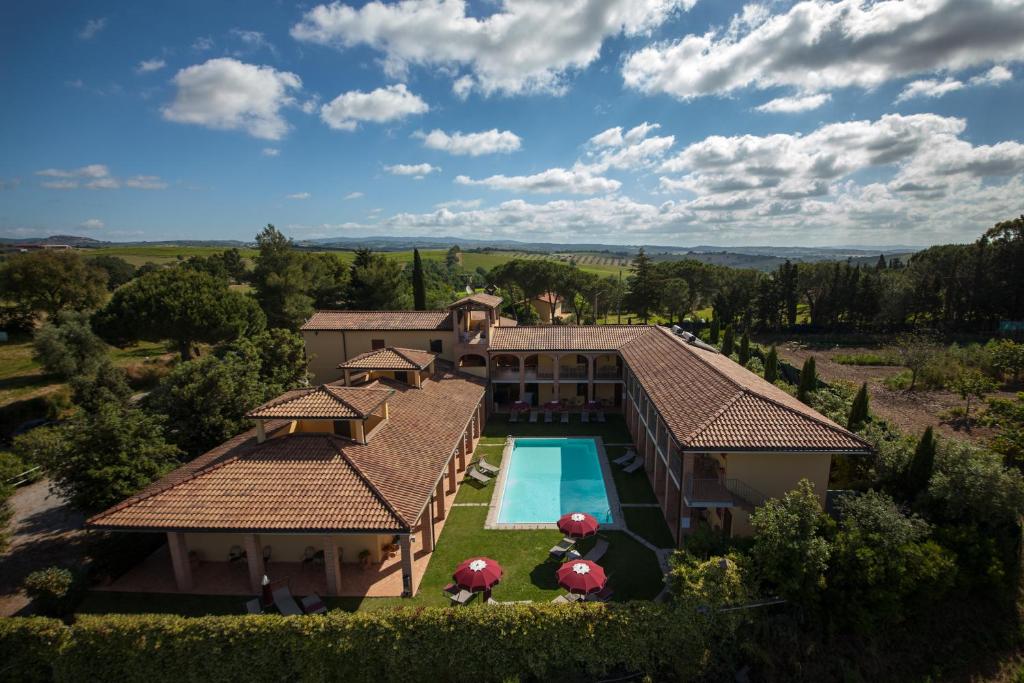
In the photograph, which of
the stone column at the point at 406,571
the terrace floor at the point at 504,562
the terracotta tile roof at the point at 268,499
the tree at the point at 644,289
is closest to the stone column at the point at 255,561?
the terrace floor at the point at 504,562

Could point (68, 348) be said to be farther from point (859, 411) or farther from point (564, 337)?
point (859, 411)

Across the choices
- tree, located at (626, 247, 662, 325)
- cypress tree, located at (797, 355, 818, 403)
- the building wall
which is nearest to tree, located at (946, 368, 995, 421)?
cypress tree, located at (797, 355, 818, 403)

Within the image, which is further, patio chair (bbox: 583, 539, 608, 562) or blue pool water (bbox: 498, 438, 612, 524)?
blue pool water (bbox: 498, 438, 612, 524)

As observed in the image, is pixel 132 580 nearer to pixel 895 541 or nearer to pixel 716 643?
pixel 716 643

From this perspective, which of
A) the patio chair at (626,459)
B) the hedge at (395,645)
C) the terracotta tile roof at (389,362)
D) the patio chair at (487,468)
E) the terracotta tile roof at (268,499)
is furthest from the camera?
the terracotta tile roof at (389,362)

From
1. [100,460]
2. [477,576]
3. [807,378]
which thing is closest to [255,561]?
[100,460]

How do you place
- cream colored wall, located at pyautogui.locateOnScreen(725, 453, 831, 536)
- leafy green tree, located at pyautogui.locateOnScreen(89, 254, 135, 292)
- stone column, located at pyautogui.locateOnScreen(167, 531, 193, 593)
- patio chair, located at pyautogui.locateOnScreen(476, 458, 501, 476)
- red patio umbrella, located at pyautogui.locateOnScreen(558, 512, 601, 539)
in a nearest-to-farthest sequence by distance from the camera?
stone column, located at pyautogui.locateOnScreen(167, 531, 193, 593) → cream colored wall, located at pyautogui.locateOnScreen(725, 453, 831, 536) → red patio umbrella, located at pyautogui.locateOnScreen(558, 512, 601, 539) → patio chair, located at pyautogui.locateOnScreen(476, 458, 501, 476) → leafy green tree, located at pyautogui.locateOnScreen(89, 254, 135, 292)

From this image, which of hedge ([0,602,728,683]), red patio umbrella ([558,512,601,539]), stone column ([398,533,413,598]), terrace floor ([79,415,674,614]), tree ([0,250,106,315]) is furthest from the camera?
tree ([0,250,106,315])

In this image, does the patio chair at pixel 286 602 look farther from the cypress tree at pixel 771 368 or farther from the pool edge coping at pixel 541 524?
the cypress tree at pixel 771 368

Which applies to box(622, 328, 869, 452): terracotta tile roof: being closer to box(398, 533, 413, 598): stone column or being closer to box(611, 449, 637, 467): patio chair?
box(611, 449, 637, 467): patio chair
